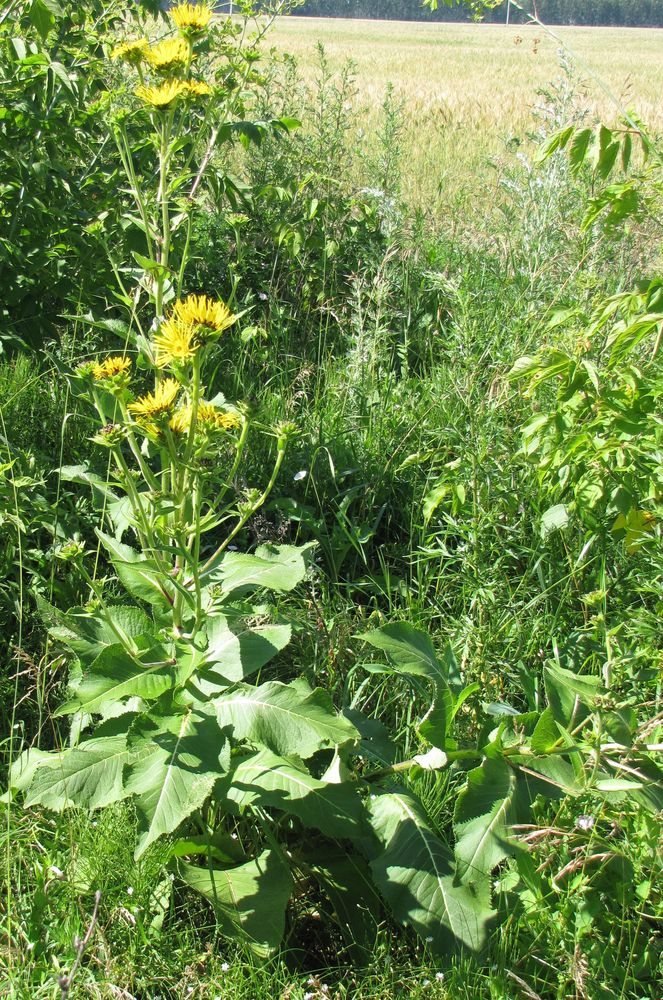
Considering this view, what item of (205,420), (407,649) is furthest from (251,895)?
(205,420)

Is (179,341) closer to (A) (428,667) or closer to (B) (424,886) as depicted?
(A) (428,667)

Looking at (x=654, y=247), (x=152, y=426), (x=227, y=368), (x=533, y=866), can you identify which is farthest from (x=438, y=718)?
(x=654, y=247)

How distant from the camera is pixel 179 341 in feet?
4.75

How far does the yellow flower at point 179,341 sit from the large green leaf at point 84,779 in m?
0.78

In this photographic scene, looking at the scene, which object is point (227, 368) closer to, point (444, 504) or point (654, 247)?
point (444, 504)

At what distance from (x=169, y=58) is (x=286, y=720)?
1.39 metres

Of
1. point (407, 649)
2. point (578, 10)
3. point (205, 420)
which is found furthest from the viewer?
point (578, 10)

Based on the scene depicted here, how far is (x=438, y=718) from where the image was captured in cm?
176

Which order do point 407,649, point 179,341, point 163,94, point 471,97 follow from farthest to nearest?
point 471,97
point 407,649
point 163,94
point 179,341

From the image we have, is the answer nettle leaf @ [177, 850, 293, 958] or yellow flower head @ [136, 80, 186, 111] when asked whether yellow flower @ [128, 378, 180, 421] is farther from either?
nettle leaf @ [177, 850, 293, 958]

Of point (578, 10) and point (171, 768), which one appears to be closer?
point (171, 768)

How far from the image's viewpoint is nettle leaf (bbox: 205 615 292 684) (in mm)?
1636

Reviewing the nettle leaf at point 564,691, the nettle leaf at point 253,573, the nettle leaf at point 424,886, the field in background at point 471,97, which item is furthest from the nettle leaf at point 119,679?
the field in background at point 471,97

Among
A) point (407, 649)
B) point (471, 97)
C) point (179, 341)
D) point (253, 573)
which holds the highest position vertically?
point (471, 97)
